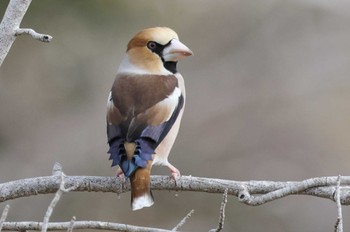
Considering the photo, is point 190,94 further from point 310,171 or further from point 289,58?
point 310,171

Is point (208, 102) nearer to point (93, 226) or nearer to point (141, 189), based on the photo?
point (141, 189)

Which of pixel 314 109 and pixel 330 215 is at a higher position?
pixel 314 109

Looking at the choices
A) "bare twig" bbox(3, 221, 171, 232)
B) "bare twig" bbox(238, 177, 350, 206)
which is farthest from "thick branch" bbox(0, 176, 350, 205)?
"bare twig" bbox(3, 221, 171, 232)

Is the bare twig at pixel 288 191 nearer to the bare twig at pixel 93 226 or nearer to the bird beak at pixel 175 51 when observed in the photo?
the bare twig at pixel 93 226

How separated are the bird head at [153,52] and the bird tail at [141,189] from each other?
0.63 m

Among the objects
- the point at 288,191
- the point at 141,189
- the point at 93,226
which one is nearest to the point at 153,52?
the point at 141,189

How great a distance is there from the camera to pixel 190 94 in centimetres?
873

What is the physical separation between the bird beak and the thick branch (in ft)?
1.97

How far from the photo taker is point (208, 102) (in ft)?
28.2

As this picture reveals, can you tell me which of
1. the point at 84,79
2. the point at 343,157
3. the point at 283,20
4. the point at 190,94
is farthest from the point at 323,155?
the point at 84,79

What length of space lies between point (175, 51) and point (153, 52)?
0.47 feet

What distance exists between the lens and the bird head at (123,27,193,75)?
4.05 metres

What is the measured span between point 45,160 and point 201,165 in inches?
68.3

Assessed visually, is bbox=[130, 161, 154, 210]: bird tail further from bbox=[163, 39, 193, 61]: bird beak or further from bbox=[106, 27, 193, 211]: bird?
bbox=[163, 39, 193, 61]: bird beak
